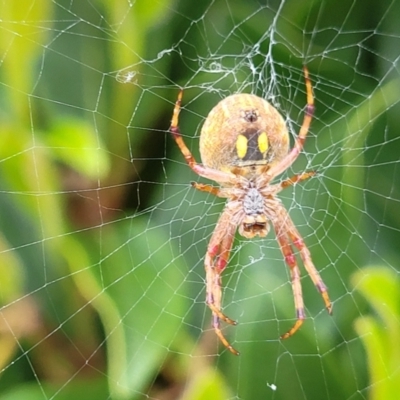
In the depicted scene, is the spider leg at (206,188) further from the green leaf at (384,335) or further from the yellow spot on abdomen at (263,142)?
the green leaf at (384,335)

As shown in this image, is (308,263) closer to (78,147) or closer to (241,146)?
(241,146)

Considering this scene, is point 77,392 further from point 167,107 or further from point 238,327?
point 167,107

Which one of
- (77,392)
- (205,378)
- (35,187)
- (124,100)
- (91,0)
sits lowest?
(77,392)

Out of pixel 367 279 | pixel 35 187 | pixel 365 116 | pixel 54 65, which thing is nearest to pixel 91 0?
pixel 54 65

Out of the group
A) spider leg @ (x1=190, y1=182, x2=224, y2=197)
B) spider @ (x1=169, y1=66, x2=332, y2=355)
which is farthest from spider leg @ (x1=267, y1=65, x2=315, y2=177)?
spider leg @ (x1=190, y1=182, x2=224, y2=197)

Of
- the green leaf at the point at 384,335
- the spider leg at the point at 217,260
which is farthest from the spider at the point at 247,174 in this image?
the green leaf at the point at 384,335

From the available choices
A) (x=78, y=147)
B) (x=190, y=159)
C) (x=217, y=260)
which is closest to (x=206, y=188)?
(x=190, y=159)

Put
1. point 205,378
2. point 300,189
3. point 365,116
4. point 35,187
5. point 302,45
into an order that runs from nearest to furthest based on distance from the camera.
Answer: point 205,378, point 35,187, point 365,116, point 302,45, point 300,189
